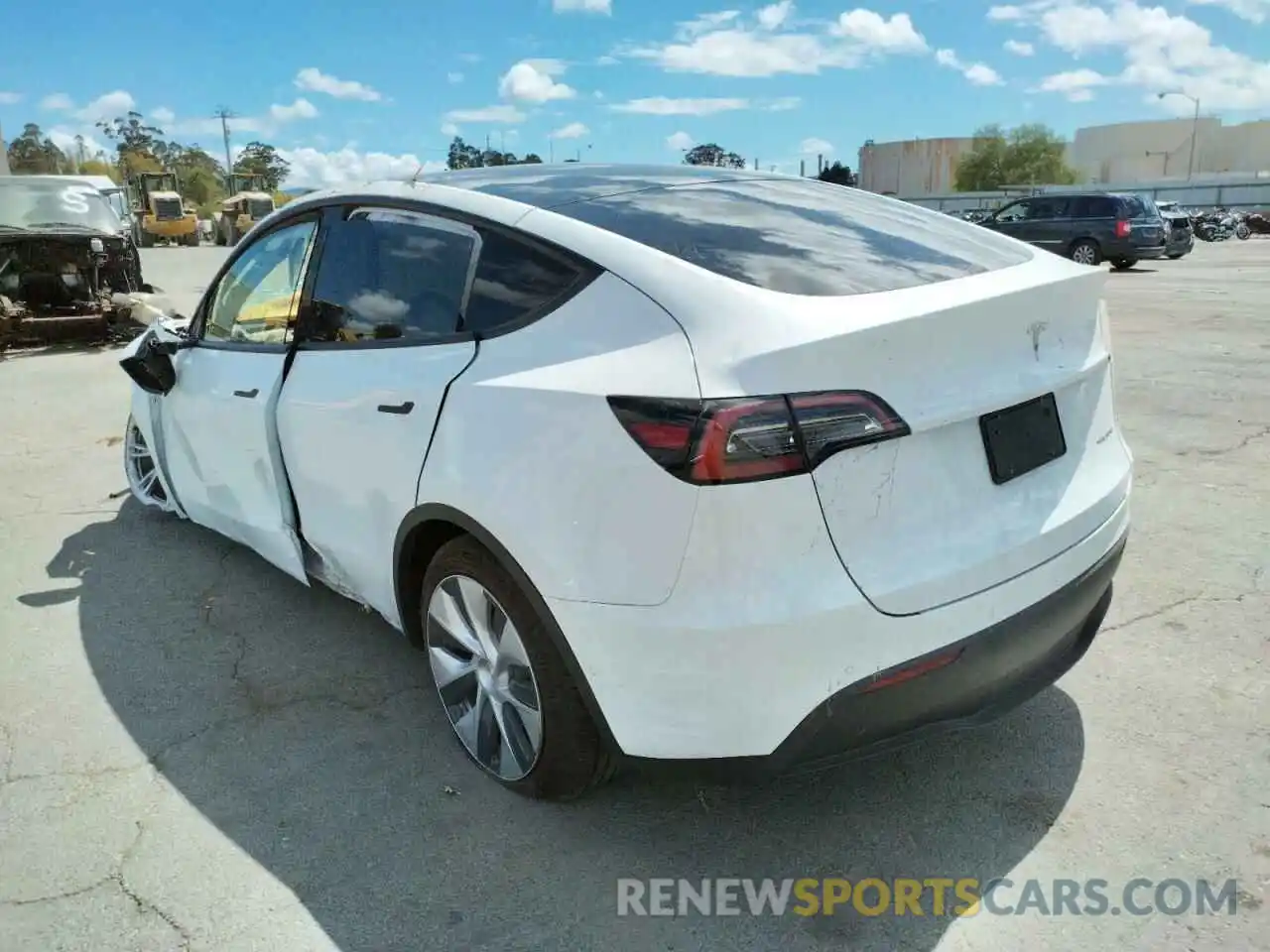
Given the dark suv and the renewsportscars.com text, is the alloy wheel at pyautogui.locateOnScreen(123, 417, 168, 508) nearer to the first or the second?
the renewsportscars.com text

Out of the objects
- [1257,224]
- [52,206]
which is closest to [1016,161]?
[1257,224]

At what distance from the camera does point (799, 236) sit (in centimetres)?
262

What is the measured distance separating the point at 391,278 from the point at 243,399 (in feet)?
3.20

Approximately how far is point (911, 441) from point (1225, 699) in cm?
181

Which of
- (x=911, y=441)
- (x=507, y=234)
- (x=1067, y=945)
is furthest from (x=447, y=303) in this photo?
(x=1067, y=945)

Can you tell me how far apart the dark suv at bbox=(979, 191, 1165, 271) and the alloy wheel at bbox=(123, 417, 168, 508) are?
798 inches

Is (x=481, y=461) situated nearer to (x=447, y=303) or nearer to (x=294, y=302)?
(x=447, y=303)

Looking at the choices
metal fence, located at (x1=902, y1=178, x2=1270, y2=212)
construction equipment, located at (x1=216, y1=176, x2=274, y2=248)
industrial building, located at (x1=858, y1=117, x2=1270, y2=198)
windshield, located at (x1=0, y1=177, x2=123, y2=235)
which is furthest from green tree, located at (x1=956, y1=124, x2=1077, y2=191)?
windshield, located at (x1=0, y1=177, x2=123, y2=235)

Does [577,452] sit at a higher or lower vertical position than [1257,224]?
higher

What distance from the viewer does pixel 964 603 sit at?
7.00 feet

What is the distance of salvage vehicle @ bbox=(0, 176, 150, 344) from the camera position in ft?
39.2

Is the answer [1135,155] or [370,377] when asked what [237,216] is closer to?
[370,377]

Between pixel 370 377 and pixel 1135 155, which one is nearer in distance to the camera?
pixel 370 377

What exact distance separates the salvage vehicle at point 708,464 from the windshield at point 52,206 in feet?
40.3
